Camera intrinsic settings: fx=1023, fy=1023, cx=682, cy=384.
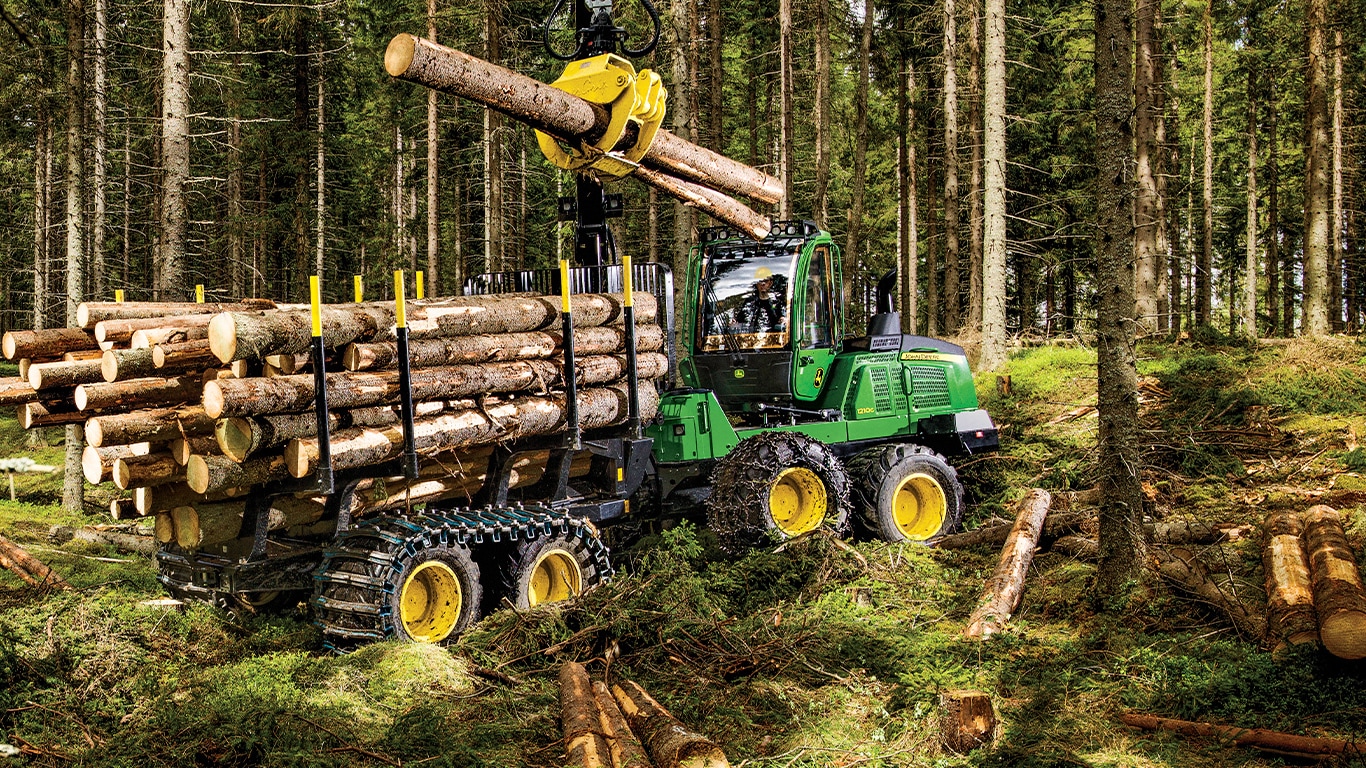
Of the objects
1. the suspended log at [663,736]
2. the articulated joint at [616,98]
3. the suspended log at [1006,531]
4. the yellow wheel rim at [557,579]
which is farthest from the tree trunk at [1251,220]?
the suspended log at [663,736]

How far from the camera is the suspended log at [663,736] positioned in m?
4.89

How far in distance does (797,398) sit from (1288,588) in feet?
17.0

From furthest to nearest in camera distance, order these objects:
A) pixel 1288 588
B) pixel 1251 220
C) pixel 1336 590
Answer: pixel 1251 220 → pixel 1288 588 → pixel 1336 590

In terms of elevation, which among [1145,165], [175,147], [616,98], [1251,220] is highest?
[1251,220]

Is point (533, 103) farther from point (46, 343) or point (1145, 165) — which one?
point (1145, 165)

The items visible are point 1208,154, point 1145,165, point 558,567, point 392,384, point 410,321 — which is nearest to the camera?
point 392,384

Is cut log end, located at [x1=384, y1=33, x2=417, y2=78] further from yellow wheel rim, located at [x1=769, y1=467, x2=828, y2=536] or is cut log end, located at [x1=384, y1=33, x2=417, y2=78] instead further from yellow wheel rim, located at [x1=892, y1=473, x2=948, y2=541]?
yellow wheel rim, located at [x1=892, y1=473, x2=948, y2=541]

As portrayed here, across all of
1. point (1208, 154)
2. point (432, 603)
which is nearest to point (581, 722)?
point (432, 603)

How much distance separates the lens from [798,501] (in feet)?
34.4

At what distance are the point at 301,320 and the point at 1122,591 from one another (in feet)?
20.9

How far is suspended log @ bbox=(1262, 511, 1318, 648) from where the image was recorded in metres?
6.60

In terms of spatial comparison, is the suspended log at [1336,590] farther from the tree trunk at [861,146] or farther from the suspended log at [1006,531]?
the tree trunk at [861,146]

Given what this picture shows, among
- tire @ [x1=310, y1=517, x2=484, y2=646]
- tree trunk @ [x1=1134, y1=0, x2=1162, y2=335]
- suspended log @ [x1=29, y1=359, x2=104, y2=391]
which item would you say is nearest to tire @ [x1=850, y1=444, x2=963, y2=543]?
tire @ [x1=310, y1=517, x2=484, y2=646]

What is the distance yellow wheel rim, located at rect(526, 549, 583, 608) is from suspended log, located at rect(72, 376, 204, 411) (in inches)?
122
